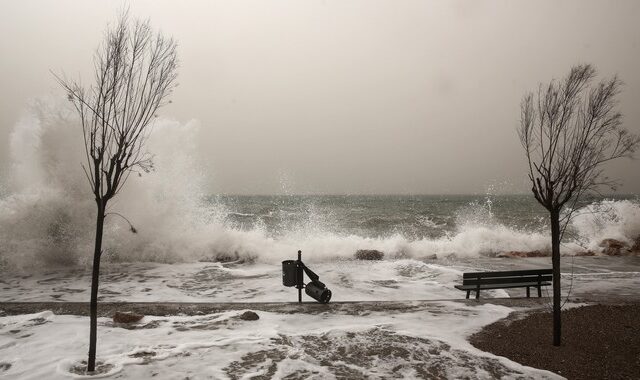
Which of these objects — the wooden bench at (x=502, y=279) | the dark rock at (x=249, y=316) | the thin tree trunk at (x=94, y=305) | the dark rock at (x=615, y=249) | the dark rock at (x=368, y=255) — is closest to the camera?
the thin tree trunk at (x=94, y=305)

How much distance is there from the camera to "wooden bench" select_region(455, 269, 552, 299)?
9.73 metres

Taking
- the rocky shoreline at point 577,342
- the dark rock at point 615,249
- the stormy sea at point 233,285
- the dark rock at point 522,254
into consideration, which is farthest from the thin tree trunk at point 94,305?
the dark rock at point 615,249

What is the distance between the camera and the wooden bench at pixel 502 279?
31.9 ft

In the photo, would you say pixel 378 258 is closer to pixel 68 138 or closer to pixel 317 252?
pixel 317 252

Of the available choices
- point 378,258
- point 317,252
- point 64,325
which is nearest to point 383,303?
point 64,325

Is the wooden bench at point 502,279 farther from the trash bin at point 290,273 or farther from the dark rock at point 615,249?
the dark rock at point 615,249

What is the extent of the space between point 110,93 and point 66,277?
38.1 feet

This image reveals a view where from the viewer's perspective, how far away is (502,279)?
32.6ft

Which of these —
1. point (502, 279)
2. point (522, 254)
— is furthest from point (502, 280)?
point (522, 254)

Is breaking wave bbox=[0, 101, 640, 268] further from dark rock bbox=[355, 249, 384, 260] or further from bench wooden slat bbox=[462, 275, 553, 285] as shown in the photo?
bench wooden slat bbox=[462, 275, 553, 285]

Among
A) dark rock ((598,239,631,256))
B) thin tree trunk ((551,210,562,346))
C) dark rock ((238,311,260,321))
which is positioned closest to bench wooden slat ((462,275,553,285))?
thin tree trunk ((551,210,562,346))

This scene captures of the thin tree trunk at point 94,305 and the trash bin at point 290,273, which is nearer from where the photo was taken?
the thin tree trunk at point 94,305

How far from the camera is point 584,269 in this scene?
1566 cm

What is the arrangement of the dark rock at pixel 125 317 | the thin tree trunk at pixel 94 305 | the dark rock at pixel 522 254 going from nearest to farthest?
the thin tree trunk at pixel 94 305, the dark rock at pixel 125 317, the dark rock at pixel 522 254
